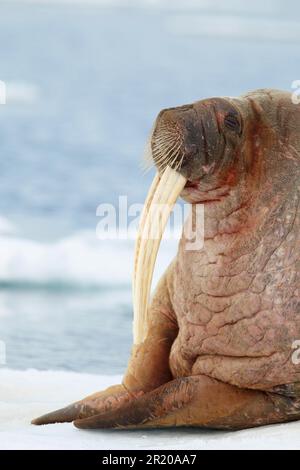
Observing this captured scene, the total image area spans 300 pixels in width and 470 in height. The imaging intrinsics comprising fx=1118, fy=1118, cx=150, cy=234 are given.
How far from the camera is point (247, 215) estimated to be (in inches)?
192

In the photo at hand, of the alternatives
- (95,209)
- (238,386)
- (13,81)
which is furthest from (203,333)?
(13,81)

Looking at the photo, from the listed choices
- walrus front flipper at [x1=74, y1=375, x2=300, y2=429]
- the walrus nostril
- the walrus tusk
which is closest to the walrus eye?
the walrus nostril

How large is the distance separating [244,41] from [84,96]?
449 cm

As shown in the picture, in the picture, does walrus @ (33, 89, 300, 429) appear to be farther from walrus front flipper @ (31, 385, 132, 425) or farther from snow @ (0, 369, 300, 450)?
walrus front flipper @ (31, 385, 132, 425)

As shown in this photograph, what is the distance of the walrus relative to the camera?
15.5 ft

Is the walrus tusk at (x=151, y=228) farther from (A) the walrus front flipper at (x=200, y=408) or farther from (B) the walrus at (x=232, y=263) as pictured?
(A) the walrus front flipper at (x=200, y=408)

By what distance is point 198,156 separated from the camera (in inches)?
187

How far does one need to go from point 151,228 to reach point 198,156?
0.38 meters

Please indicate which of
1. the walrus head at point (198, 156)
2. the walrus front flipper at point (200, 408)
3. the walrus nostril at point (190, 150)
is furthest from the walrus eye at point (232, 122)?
the walrus front flipper at point (200, 408)

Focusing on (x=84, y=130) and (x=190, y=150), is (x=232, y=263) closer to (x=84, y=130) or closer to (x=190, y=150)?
(x=190, y=150)

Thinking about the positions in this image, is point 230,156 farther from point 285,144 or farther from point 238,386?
point 238,386

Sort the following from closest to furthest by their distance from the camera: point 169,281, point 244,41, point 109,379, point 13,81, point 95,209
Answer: point 169,281 → point 109,379 → point 95,209 → point 13,81 → point 244,41

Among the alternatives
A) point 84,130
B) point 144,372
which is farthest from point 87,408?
point 84,130

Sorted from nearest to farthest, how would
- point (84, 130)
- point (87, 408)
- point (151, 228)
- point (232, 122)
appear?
point (151, 228), point (232, 122), point (87, 408), point (84, 130)
